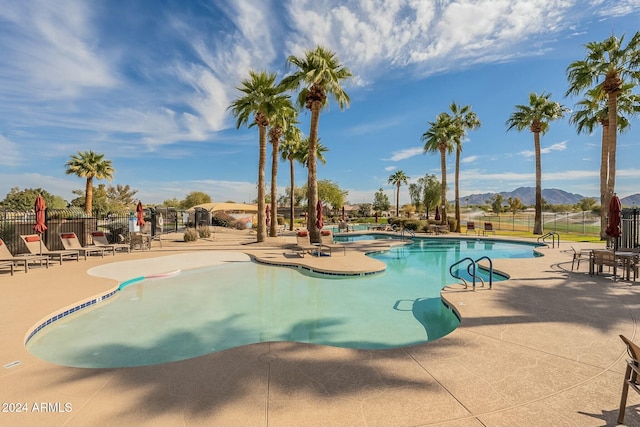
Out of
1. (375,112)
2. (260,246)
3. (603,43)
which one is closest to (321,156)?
(375,112)

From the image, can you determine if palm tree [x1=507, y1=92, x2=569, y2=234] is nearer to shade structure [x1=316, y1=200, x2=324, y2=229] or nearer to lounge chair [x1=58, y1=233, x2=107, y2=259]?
shade structure [x1=316, y1=200, x2=324, y2=229]

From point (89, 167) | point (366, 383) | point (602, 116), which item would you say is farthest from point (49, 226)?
point (602, 116)

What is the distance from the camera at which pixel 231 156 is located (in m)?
46.0

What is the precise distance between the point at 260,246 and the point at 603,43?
78.4 ft

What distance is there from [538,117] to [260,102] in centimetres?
2194

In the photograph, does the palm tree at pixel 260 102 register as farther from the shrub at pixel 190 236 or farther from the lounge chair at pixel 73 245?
the lounge chair at pixel 73 245

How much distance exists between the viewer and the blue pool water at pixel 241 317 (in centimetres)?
515

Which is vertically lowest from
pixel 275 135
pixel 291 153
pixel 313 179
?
pixel 313 179

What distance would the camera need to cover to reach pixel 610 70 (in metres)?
17.3

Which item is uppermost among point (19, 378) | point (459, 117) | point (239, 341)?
point (459, 117)

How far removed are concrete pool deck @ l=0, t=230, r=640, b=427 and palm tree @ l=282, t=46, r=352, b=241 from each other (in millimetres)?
10916

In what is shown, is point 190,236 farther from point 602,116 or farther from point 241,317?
point 602,116

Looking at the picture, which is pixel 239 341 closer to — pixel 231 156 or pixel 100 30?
pixel 100 30

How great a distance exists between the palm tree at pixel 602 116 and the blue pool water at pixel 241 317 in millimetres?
18330
